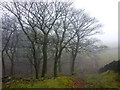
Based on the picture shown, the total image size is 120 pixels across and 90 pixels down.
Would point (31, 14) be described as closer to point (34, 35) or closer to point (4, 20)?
point (34, 35)

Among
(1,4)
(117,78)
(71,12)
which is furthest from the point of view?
(71,12)

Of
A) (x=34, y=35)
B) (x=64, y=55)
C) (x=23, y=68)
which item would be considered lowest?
(x=23, y=68)

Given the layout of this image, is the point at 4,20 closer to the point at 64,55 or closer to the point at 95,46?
the point at 95,46

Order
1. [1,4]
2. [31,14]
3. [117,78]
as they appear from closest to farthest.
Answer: [117,78] → [1,4] → [31,14]

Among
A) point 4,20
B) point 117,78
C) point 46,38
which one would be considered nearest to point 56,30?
point 46,38

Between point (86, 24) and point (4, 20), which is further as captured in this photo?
point (86, 24)

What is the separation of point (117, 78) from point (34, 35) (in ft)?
34.0

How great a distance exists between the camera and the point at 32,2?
681 inches

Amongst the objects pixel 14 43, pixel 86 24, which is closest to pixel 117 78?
pixel 86 24

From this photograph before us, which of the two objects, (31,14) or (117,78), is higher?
(31,14)

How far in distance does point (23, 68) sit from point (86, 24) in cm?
2596

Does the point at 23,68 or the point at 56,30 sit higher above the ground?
the point at 56,30

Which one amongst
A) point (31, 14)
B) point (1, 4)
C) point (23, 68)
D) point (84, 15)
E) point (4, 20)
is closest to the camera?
point (1, 4)

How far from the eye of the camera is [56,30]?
21656 mm
